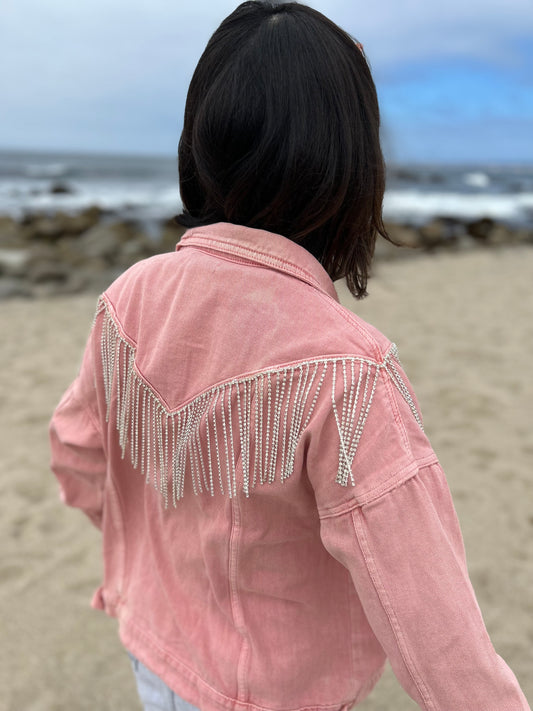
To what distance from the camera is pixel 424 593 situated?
73 centimetres

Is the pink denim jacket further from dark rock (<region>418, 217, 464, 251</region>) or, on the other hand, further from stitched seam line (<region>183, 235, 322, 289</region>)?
dark rock (<region>418, 217, 464, 251</region>)

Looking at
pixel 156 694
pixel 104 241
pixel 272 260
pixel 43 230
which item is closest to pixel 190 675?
pixel 156 694

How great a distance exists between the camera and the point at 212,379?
0.80m

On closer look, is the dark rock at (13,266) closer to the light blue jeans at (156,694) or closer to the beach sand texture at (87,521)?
the beach sand texture at (87,521)

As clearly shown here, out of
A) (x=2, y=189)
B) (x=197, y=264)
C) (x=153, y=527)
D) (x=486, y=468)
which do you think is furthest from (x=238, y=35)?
(x=2, y=189)

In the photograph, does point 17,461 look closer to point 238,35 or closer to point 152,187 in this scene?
point 238,35

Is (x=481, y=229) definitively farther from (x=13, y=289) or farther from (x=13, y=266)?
(x=13, y=289)

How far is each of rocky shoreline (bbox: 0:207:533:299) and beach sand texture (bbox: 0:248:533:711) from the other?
4.61 feet

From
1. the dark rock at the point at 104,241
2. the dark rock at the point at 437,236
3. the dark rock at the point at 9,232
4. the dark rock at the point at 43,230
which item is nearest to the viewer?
the dark rock at the point at 104,241

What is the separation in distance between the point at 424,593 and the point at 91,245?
950cm

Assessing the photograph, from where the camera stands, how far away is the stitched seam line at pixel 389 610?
728 millimetres

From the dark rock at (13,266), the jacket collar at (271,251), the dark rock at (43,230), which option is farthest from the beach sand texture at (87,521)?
the dark rock at (43,230)

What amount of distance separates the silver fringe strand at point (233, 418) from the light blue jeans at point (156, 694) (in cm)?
36

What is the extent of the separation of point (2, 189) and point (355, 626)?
22.3m
